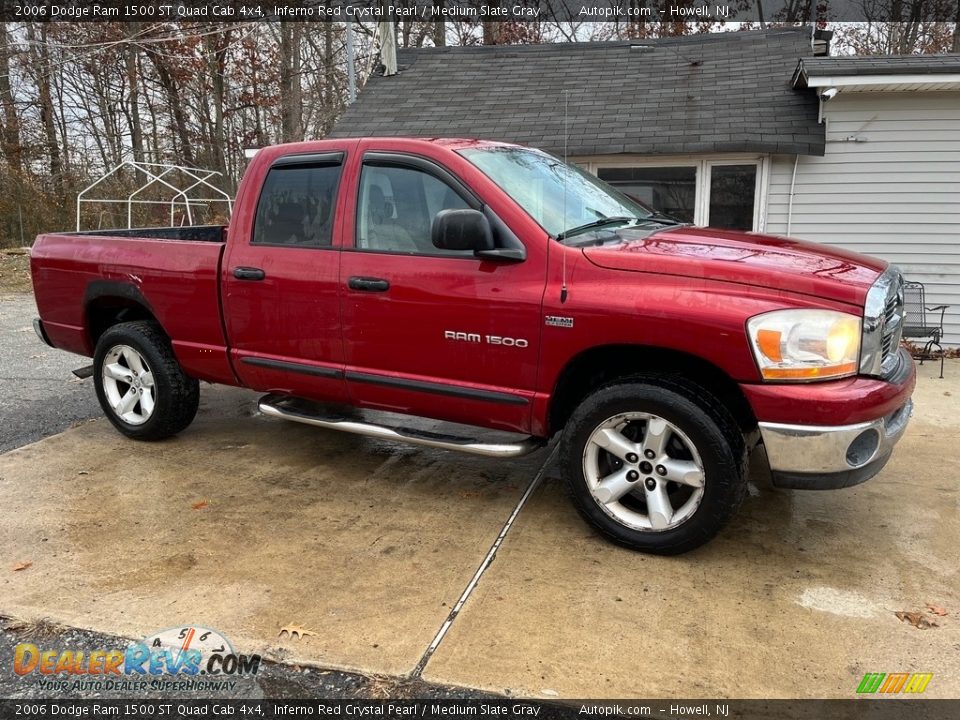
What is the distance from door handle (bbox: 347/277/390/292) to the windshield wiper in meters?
0.95

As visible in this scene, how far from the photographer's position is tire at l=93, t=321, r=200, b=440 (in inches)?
187

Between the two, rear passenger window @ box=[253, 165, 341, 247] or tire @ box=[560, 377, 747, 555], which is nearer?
tire @ box=[560, 377, 747, 555]

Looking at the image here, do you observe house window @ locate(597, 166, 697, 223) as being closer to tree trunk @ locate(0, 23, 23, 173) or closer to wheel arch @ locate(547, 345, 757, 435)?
wheel arch @ locate(547, 345, 757, 435)

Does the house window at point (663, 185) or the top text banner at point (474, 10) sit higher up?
the top text banner at point (474, 10)

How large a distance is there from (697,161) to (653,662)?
24.3 feet

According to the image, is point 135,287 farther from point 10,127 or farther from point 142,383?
point 10,127

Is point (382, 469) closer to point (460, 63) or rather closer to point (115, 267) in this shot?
point (115, 267)

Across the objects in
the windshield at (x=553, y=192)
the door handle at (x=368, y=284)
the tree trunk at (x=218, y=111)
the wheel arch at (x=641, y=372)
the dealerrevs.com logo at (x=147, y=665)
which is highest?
the tree trunk at (x=218, y=111)

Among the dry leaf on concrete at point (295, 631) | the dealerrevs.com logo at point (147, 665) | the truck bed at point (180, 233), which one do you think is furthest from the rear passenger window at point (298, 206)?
the dealerrevs.com logo at point (147, 665)

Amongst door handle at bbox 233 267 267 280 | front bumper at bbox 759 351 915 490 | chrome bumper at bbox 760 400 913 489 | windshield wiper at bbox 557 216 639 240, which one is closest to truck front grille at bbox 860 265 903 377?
front bumper at bbox 759 351 915 490

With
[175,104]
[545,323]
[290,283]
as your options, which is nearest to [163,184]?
[175,104]

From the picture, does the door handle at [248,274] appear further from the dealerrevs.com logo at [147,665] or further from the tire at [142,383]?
the dealerrevs.com logo at [147,665]

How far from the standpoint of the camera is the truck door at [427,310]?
3.45 m

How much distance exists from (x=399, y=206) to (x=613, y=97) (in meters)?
7.06
